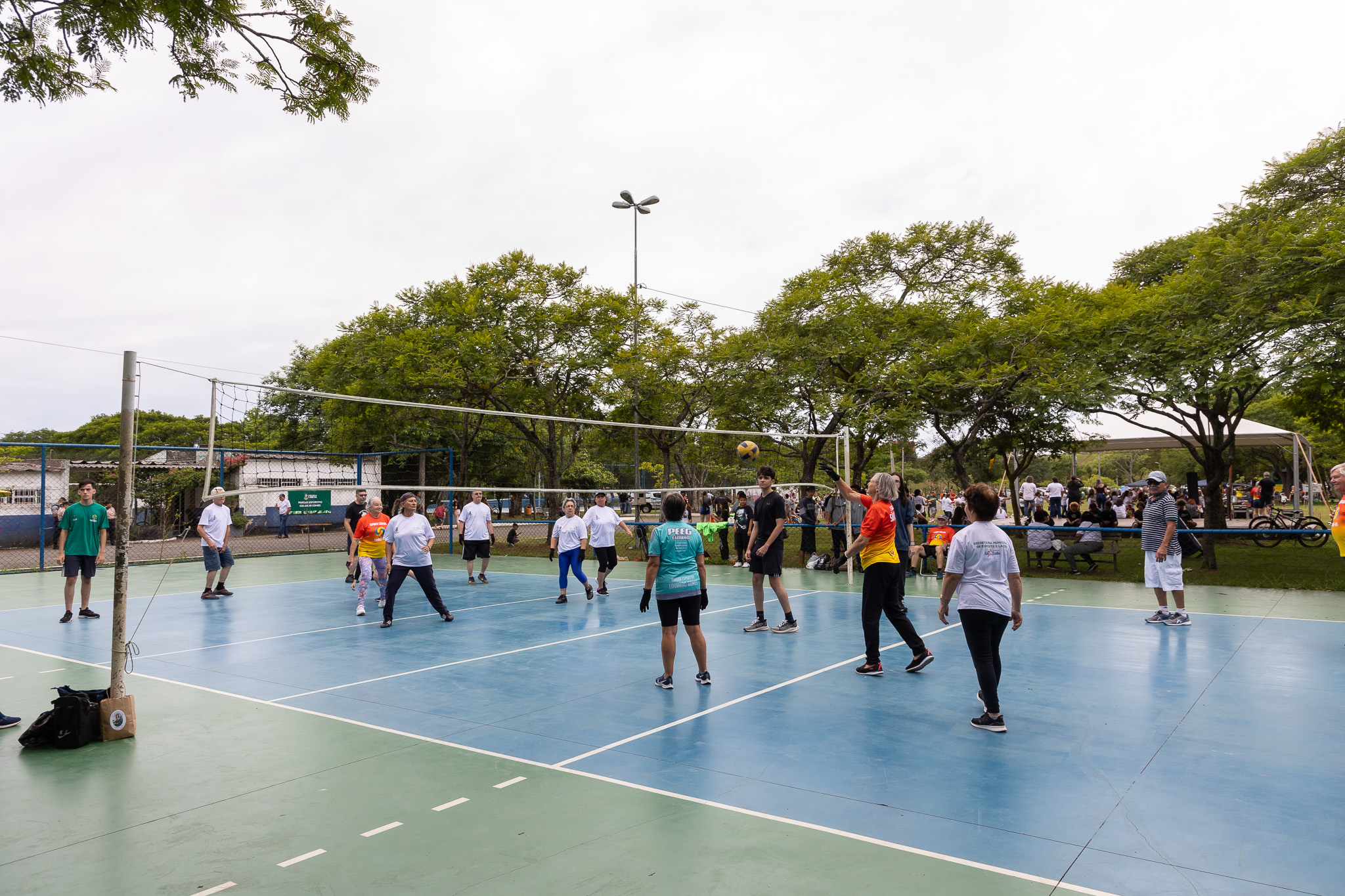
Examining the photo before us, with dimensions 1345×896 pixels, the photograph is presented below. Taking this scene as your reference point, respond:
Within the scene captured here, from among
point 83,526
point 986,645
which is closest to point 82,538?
point 83,526

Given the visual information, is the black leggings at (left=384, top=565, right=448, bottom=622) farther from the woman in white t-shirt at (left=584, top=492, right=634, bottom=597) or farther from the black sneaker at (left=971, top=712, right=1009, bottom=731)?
the black sneaker at (left=971, top=712, right=1009, bottom=731)

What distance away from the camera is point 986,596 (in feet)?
18.7

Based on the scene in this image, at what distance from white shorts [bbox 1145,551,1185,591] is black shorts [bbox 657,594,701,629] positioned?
6.53 meters

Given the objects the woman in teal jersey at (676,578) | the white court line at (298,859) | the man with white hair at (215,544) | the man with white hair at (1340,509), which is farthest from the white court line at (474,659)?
the man with white hair at (1340,509)

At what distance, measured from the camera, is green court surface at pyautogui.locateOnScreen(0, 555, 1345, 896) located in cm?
354

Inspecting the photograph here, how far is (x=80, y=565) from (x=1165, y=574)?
1418 centimetres

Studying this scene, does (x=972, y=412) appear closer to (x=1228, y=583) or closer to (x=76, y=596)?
(x=1228, y=583)

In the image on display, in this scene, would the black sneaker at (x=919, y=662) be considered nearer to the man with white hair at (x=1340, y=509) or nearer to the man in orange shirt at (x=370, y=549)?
the man with white hair at (x=1340, y=509)

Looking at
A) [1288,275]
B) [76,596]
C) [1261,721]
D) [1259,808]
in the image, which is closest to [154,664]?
[76,596]

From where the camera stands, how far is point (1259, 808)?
13.9ft

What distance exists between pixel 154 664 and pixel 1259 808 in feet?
30.5

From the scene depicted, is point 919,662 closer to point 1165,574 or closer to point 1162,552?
point 1162,552

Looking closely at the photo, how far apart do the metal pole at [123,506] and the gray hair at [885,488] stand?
20.1ft

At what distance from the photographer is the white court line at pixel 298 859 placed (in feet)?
12.2
